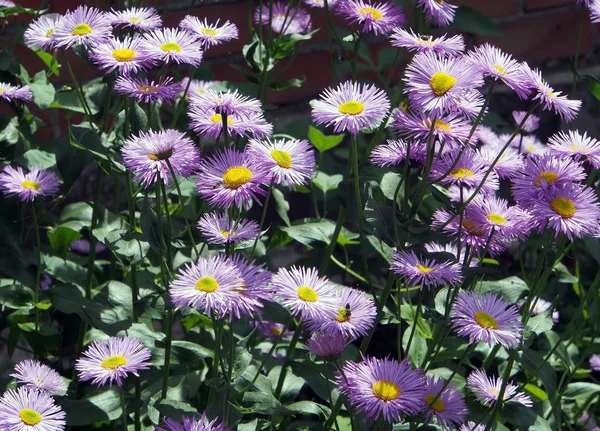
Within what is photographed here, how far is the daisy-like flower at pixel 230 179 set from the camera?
739 millimetres

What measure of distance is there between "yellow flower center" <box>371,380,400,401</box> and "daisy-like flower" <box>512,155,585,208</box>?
0.20 m

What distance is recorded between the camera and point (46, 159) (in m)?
1.10

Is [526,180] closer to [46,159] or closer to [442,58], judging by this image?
[442,58]

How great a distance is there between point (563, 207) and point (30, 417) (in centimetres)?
50

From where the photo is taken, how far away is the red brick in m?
1.53

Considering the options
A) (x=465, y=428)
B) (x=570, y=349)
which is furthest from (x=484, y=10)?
(x=465, y=428)

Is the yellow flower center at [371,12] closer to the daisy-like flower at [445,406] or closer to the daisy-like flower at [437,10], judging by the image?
the daisy-like flower at [437,10]

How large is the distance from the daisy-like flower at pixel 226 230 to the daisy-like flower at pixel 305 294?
5 centimetres

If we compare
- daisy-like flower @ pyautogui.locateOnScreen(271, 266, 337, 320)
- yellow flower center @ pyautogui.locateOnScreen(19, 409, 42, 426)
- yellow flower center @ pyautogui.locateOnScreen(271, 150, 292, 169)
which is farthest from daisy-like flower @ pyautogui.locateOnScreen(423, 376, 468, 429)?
Result: yellow flower center @ pyautogui.locateOnScreen(19, 409, 42, 426)

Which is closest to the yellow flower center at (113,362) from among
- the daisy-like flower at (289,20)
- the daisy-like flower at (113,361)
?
the daisy-like flower at (113,361)

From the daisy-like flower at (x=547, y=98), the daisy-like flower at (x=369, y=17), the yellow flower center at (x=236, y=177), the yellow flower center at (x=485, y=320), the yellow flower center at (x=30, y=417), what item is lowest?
the yellow flower center at (x=30, y=417)

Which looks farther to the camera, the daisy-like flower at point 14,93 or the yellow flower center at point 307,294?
the daisy-like flower at point 14,93

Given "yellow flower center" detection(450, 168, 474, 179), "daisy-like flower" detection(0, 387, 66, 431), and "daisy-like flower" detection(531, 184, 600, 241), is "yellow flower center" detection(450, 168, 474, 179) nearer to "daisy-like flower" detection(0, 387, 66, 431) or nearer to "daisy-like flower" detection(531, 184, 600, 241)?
"daisy-like flower" detection(531, 184, 600, 241)

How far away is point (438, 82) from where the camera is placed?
73cm
